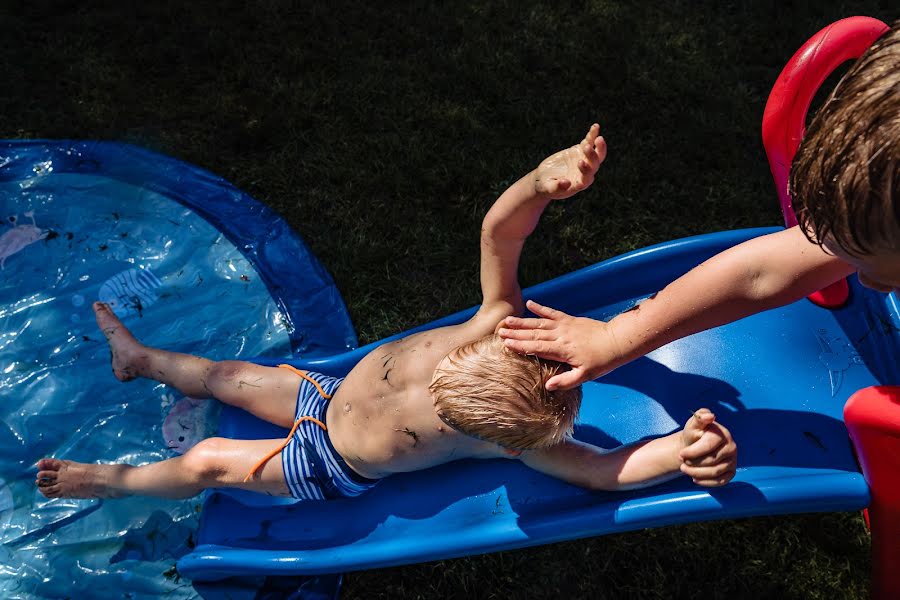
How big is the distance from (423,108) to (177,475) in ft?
6.11

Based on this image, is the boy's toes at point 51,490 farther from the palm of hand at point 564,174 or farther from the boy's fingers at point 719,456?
the boy's fingers at point 719,456

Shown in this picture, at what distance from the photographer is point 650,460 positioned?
1674mm

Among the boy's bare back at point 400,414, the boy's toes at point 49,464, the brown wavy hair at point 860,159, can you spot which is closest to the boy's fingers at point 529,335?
the boy's bare back at point 400,414

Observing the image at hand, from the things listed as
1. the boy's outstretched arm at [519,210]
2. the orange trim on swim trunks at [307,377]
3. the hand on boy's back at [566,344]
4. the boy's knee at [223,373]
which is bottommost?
the orange trim on swim trunks at [307,377]

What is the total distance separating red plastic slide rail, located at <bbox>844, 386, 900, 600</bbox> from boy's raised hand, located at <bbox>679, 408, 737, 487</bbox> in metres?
0.27

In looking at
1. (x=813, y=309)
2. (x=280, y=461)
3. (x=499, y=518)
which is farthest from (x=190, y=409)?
(x=813, y=309)

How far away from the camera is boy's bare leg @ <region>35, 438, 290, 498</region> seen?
6.57ft

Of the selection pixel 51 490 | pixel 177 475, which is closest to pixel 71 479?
pixel 51 490

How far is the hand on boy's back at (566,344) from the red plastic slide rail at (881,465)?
51cm

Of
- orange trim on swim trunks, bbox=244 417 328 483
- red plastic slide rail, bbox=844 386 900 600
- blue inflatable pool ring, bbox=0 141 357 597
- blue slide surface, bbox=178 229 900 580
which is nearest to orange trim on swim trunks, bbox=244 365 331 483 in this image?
orange trim on swim trunks, bbox=244 417 328 483

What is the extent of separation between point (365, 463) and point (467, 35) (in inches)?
88.6

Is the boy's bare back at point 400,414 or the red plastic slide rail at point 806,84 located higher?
the red plastic slide rail at point 806,84

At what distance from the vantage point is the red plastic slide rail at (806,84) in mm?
1758

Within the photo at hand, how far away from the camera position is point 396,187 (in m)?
2.91
